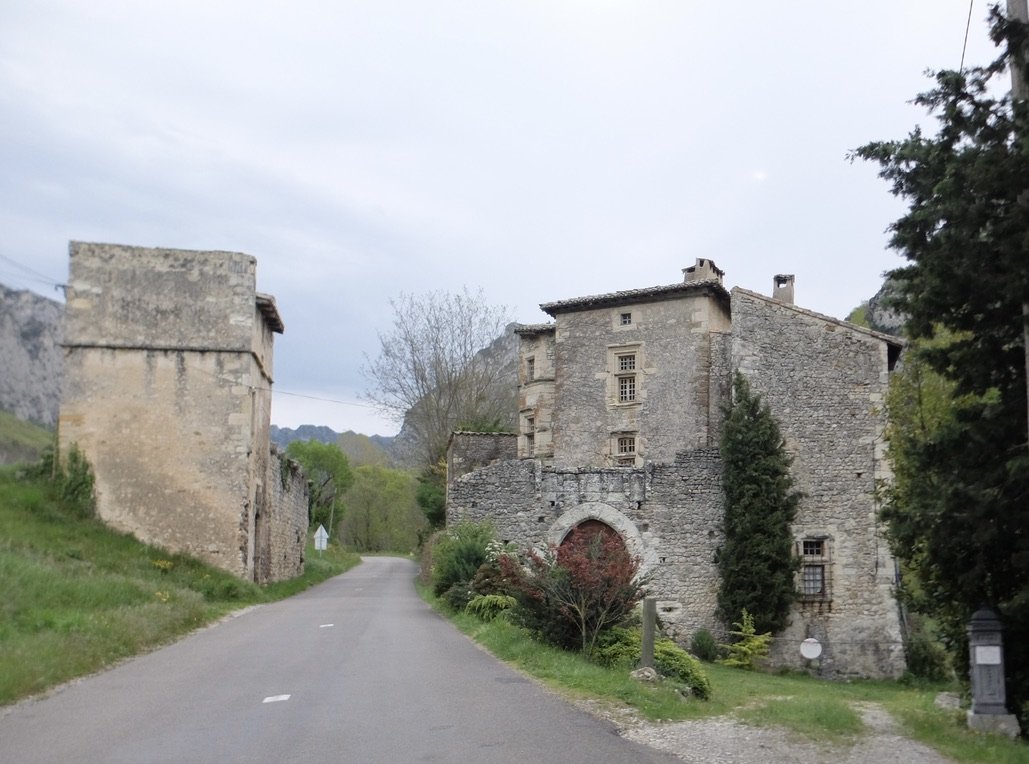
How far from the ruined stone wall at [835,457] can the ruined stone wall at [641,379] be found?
144 inches

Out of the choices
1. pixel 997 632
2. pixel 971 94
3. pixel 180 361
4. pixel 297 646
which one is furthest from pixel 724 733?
pixel 180 361

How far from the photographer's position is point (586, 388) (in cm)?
3117

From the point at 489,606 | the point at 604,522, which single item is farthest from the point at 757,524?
the point at 489,606

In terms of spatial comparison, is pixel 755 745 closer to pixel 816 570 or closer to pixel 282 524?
pixel 816 570

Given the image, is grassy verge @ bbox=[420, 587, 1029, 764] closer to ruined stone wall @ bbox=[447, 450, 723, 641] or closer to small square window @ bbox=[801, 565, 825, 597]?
ruined stone wall @ bbox=[447, 450, 723, 641]

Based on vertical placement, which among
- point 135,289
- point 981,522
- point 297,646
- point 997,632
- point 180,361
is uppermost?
point 135,289

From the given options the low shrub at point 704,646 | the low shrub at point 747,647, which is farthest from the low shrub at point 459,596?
the low shrub at point 747,647

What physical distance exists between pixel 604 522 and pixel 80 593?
41.8 ft

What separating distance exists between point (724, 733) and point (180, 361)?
1969cm

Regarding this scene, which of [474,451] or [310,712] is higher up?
[474,451]

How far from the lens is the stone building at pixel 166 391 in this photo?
24.6 meters

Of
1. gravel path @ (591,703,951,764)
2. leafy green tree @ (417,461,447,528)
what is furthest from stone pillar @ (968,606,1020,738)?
leafy green tree @ (417,461,447,528)

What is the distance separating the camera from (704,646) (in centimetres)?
2398

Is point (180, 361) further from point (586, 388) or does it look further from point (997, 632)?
point (997, 632)
